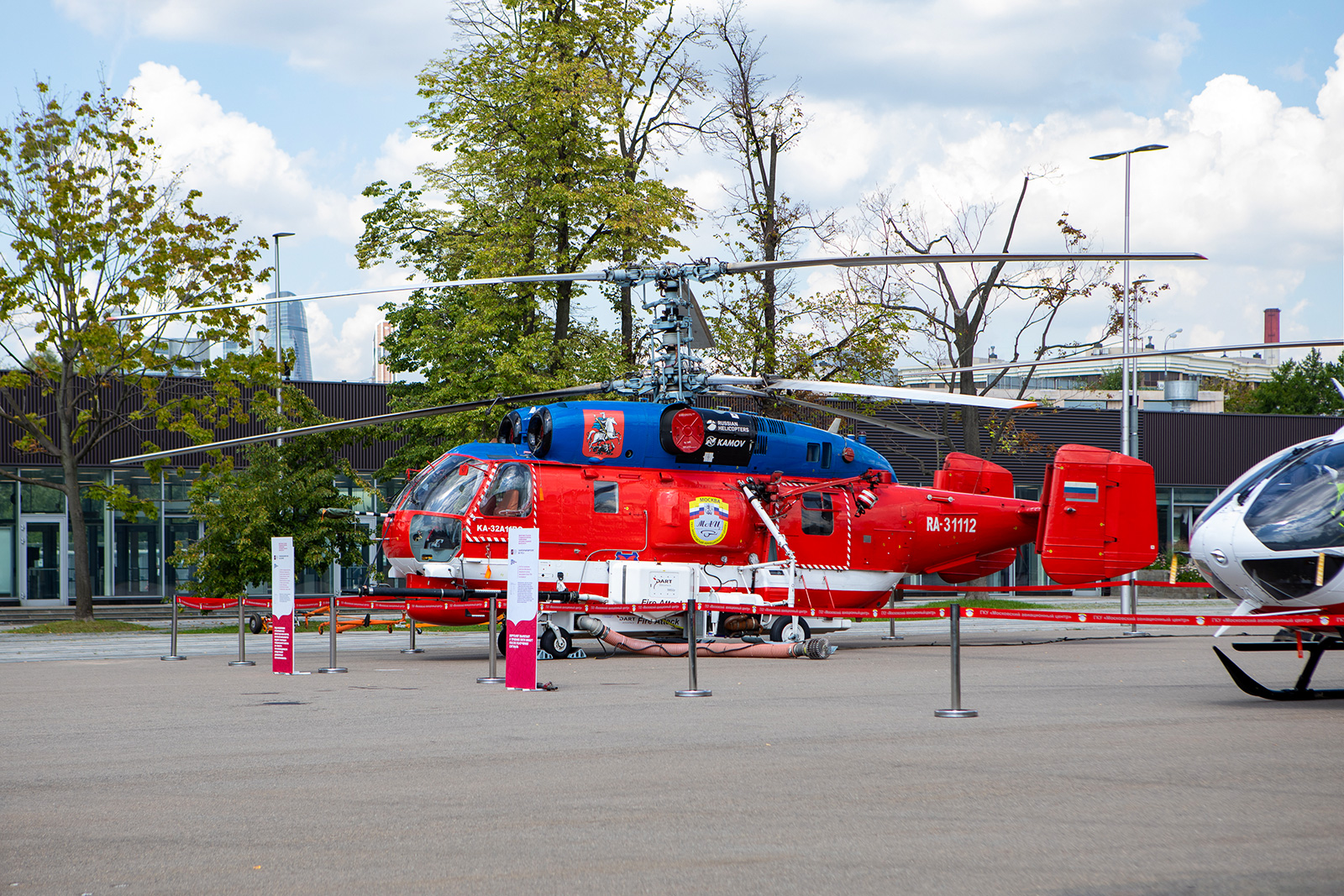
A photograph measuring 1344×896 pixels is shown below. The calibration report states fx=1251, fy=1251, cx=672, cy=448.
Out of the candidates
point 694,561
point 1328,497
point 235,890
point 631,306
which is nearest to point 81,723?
point 235,890

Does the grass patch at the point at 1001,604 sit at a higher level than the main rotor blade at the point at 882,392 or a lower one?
lower

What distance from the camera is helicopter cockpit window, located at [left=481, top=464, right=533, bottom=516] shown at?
54.6ft

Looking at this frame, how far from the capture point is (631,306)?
27.9m

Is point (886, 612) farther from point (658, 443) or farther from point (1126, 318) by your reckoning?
point (1126, 318)

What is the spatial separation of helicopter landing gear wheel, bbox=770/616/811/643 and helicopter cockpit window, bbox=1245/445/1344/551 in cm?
814

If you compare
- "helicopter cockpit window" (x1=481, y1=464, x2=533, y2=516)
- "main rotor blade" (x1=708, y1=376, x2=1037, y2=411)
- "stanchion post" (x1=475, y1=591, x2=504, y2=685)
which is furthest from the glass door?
"main rotor blade" (x1=708, y1=376, x2=1037, y2=411)

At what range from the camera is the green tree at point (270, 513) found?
25172 mm

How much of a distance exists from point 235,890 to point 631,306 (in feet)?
77.6

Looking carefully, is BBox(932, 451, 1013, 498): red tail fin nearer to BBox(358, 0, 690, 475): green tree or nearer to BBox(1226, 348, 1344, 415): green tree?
BBox(358, 0, 690, 475): green tree

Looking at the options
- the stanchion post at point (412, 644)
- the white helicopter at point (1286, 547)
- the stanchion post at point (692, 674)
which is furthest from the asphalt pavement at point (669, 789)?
the stanchion post at point (412, 644)

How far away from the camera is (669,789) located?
6723mm

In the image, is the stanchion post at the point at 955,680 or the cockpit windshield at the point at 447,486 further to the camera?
the cockpit windshield at the point at 447,486

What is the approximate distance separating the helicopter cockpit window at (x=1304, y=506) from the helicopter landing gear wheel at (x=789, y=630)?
814 cm

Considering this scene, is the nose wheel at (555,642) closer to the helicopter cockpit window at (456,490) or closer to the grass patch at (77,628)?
the helicopter cockpit window at (456,490)
